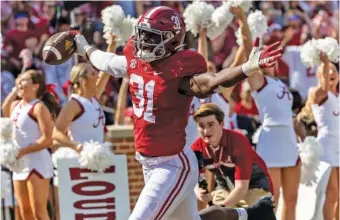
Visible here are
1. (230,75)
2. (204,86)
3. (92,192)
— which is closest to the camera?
(230,75)

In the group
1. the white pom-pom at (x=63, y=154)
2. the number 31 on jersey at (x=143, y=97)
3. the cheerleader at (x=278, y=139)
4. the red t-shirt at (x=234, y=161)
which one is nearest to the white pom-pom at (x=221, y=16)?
the cheerleader at (x=278, y=139)

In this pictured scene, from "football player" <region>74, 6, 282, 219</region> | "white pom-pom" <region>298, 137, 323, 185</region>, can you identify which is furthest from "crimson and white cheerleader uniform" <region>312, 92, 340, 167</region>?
"football player" <region>74, 6, 282, 219</region>

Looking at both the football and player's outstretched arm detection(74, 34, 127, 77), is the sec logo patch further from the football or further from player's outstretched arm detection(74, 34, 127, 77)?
the football

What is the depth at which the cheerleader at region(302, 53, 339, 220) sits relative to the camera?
34.0 ft

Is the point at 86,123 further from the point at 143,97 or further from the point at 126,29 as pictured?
the point at 143,97

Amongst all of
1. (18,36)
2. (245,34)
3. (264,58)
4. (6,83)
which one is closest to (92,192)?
(245,34)

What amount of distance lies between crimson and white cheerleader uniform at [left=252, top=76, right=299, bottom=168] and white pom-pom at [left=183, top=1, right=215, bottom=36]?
0.80 m

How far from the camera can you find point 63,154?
32.0 ft

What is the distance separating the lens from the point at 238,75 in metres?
6.20

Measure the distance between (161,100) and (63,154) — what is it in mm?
3246

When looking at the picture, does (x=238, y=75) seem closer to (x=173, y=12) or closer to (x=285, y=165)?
(x=173, y=12)

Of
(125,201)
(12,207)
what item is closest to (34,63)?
(12,207)

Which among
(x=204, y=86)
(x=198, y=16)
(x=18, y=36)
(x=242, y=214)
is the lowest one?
(x=242, y=214)

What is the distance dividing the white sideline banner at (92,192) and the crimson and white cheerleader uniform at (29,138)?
0.53 metres
